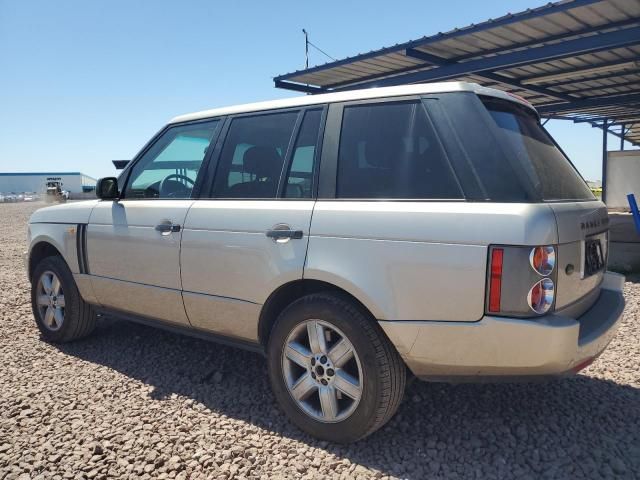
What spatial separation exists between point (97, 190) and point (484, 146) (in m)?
2.92

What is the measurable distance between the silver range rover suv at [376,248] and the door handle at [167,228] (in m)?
0.01

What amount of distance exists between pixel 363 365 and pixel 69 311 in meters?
2.99

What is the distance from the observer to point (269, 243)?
2.88m

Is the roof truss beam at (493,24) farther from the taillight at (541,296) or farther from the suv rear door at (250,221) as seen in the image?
the taillight at (541,296)

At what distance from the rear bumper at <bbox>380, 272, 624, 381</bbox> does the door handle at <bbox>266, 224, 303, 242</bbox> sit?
0.69m

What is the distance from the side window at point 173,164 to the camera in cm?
359

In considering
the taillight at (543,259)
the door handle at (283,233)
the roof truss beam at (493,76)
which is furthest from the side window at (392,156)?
the roof truss beam at (493,76)

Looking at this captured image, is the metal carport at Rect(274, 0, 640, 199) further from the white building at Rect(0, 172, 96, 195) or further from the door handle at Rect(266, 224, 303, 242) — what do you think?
the white building at Rect(0, 172, 96, 195)

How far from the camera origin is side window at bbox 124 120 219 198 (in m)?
3.59

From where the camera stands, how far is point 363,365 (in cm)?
255

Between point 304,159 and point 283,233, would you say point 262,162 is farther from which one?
point 283,233

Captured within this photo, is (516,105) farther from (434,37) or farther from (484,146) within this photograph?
(434,37)

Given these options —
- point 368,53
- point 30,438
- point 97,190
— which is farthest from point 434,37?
point 30,438

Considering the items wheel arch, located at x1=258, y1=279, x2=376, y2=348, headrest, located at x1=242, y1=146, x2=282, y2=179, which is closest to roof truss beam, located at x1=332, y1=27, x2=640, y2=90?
headrest, located at x1=242, y1=146, x2=282, y2=179
